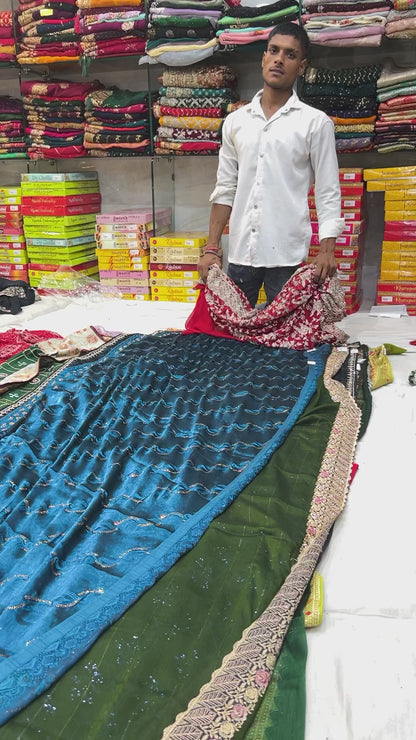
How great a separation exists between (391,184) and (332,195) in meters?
0.95

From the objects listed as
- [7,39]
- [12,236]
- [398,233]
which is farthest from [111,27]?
[398,233]

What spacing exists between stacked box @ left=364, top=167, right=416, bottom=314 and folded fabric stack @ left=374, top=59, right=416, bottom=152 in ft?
0.49

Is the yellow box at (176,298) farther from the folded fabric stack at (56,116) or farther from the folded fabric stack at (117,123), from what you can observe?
the folded fabric stack at (56,116)

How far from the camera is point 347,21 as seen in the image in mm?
3109

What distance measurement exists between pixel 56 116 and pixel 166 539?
3546mm

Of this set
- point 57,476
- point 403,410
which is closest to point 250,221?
point 403,410

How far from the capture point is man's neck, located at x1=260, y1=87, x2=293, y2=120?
256 centimetres

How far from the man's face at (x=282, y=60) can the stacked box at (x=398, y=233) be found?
997 millimetres

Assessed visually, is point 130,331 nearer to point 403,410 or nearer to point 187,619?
point 403,410

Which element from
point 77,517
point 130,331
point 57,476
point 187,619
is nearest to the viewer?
point 187,619

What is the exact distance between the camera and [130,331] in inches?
124

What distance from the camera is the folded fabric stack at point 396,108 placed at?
317cm

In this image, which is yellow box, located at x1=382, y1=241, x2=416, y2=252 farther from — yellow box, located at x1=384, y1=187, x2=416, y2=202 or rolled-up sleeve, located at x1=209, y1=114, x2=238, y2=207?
rolled-up sleeve, located at x1=209, y1=114, x2=238, y2=207

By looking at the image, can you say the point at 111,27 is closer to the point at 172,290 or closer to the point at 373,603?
the point at 172,290
